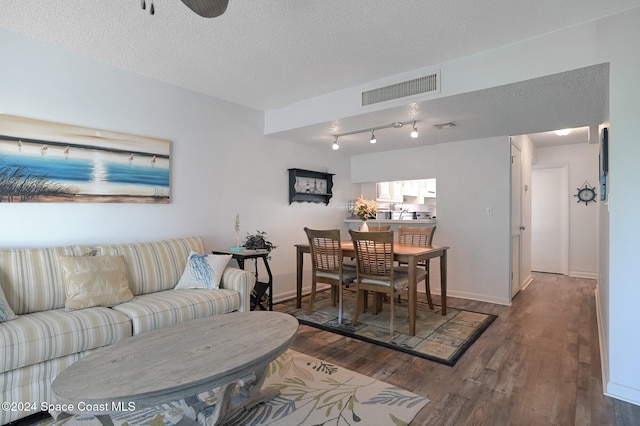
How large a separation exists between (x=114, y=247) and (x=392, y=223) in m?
3.70

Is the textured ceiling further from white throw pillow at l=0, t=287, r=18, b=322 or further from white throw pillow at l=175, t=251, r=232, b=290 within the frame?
white throw pillow at l=0, t=287, r=18, b=322

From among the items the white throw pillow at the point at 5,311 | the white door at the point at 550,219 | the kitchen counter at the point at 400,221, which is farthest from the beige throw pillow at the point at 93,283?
the white door at the point at 550,219

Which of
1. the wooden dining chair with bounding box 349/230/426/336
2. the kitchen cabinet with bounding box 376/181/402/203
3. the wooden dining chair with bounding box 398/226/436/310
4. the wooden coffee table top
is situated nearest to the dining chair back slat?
the wooden dining chair with bounding box 349/230/426/336

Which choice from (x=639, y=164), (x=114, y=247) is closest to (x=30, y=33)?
(x=114, y=247)

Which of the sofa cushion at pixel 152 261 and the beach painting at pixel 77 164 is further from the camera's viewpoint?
the sofa cushion at pixel 152 261

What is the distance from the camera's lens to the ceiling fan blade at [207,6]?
146 centimetres

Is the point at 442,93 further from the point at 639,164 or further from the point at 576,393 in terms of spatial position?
the point at 576,393

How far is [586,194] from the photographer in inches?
229

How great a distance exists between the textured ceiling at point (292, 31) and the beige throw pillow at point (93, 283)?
164cm

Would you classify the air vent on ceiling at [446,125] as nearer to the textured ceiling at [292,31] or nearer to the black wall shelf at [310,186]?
the textured ceiling at [292,31]

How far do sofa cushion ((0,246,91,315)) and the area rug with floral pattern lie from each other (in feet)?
2.49

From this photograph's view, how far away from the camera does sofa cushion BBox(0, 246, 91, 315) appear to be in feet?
7.13

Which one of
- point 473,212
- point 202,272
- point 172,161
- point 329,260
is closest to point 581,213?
point 473,212

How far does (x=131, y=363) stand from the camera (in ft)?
4.83
